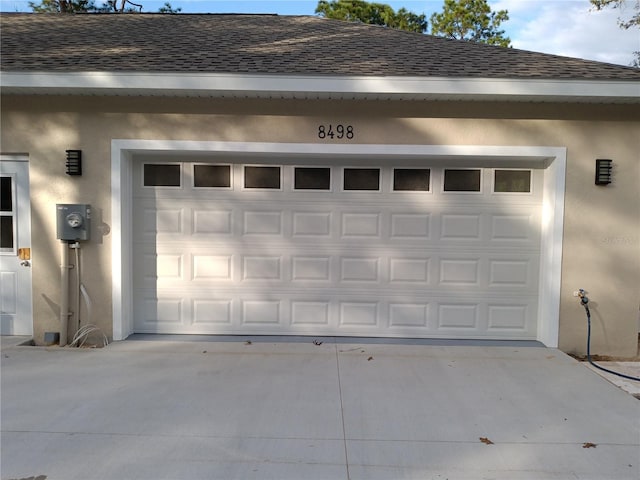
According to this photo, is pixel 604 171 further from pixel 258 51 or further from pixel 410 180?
pixel 258 51

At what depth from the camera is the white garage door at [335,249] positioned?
543cm

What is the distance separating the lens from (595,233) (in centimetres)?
518

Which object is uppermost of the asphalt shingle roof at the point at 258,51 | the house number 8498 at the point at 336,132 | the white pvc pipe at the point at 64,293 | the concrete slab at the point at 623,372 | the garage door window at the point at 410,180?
the asphalt shingle roof at the point at 258,51

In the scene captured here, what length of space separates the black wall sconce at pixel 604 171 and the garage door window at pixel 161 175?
504 cm

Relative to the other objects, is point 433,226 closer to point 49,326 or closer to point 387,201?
point 387,201

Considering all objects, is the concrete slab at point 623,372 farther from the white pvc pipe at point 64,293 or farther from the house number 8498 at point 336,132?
the white pvc pipe at point 64,293

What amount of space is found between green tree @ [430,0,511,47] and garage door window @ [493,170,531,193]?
19.9m

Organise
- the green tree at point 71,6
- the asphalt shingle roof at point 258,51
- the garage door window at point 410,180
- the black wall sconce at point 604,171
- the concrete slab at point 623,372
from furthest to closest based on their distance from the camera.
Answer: the green tree at point 71,6, the garage door window at point 410,180, the black wall sconce at point 604,171, the asphalt shingle roof at point 258,51, the concrete slab at point 623,372

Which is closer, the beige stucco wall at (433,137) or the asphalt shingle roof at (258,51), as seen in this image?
the asphalt shingle roof at (258,51)

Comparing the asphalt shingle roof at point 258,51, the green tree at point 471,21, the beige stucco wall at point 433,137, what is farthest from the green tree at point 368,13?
the beige stucco wall at point 433,137

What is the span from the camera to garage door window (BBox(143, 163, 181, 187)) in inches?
216

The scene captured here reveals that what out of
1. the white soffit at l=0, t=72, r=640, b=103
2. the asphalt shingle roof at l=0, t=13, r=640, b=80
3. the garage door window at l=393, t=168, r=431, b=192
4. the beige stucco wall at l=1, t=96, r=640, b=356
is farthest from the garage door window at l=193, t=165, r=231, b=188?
the garage door window at l=393, t=168, r=431, b=192

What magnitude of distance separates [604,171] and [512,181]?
3.23ft

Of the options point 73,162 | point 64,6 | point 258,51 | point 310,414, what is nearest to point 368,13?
point 64,6
